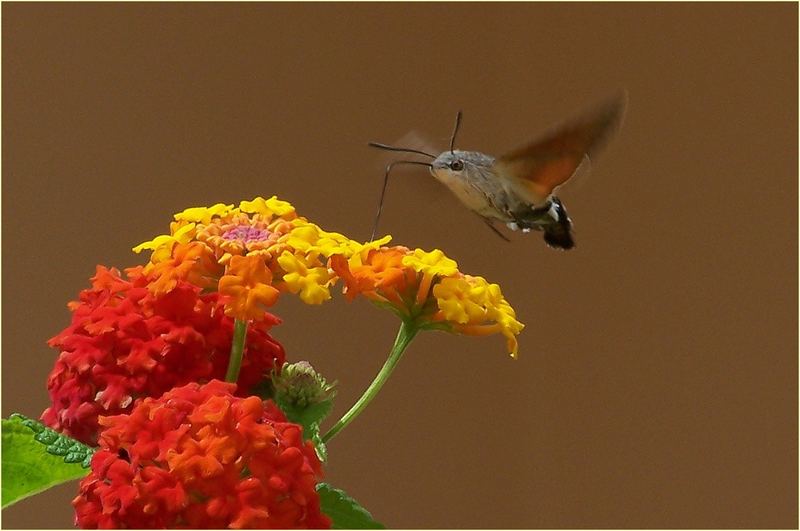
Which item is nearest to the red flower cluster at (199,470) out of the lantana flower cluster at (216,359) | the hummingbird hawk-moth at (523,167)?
the lantana flower cluster at (216,359)

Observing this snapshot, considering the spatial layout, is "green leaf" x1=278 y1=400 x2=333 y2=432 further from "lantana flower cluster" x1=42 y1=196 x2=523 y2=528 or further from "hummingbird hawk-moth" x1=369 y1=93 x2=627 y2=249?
"hummingbird hawk-moth" x1=369 y1=93 x2=627 y2=249

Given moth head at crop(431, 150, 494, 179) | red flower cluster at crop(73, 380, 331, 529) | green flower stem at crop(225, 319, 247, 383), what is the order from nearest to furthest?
red flower cluster at crop(73, 380, 331, 529), green flower stem at crop(225, 319, 247, 383), moth head at crop(431, 150, 494, 179)

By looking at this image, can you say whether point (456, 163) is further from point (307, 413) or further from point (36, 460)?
point (36, 460)

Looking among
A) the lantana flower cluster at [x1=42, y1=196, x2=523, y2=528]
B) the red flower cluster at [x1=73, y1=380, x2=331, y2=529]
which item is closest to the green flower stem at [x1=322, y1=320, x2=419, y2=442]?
the lantana flower cluster at [x1=42, y1=196, x2=523, y2=528]

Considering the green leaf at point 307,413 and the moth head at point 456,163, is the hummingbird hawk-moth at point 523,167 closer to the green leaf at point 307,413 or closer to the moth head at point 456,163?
the moth head at point 456,163

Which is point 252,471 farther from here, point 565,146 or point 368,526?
point 565,146

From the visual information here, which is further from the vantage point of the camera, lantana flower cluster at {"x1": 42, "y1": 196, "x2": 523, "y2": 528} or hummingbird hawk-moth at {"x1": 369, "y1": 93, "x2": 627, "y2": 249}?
hummingbird hawk-moth at {"x1": 369, "y1": 93, "x2": 627, "y2": 249}
